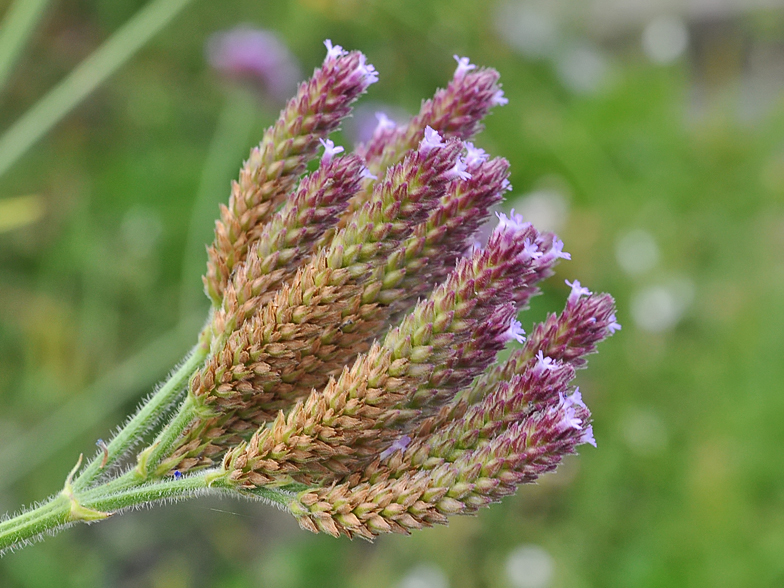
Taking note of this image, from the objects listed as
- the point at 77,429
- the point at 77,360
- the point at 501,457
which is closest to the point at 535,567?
the point at 77,429

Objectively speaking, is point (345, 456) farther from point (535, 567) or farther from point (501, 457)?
point (535, 567)

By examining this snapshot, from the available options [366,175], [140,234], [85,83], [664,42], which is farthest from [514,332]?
[664,42]

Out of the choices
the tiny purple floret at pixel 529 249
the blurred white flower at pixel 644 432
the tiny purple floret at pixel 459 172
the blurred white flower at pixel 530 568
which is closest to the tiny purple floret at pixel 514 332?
the tiny purple floret at pixel 529 249

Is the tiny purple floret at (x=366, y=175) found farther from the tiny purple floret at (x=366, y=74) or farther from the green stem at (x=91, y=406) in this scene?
the green stem at (x=91, y=406)

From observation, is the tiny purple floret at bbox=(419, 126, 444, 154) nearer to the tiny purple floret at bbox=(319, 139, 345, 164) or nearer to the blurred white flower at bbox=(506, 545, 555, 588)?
the tiny purple floret at bbox=(319, 139, 345, 164)

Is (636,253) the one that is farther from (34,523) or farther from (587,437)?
(34,523)

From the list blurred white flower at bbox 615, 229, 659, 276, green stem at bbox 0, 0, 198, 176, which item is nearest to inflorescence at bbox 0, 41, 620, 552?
green stem at bbox 0, 0, 198, 176
